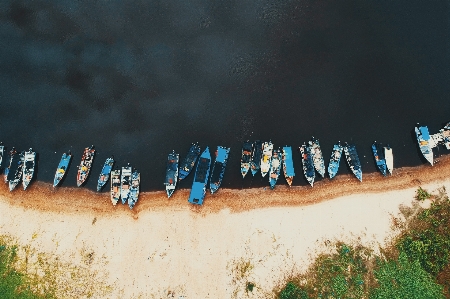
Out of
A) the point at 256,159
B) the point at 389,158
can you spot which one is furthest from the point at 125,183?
the point at 389,158

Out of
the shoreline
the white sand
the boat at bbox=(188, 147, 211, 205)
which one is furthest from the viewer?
the shoreline

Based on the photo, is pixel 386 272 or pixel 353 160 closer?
pixel 386 272

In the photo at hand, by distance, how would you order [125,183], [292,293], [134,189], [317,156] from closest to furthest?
1. [292,293]
2. [134,189]
3. [125,183]
4. [317,156]

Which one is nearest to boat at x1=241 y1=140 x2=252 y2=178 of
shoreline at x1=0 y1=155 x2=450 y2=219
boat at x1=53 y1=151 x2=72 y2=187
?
shoreline at x1=0 y1=155 x2=450 y2=219

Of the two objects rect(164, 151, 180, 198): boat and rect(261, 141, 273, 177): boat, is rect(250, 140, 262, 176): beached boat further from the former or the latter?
rect(164, 151, 180, 198): boat

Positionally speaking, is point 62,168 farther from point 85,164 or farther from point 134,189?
point 134,189

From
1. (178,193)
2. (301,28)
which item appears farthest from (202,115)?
(301,28)

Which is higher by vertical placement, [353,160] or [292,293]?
[353,160]

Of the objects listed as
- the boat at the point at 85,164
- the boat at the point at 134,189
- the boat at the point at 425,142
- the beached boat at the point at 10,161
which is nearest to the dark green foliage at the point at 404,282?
the boat at the point at 425,142
